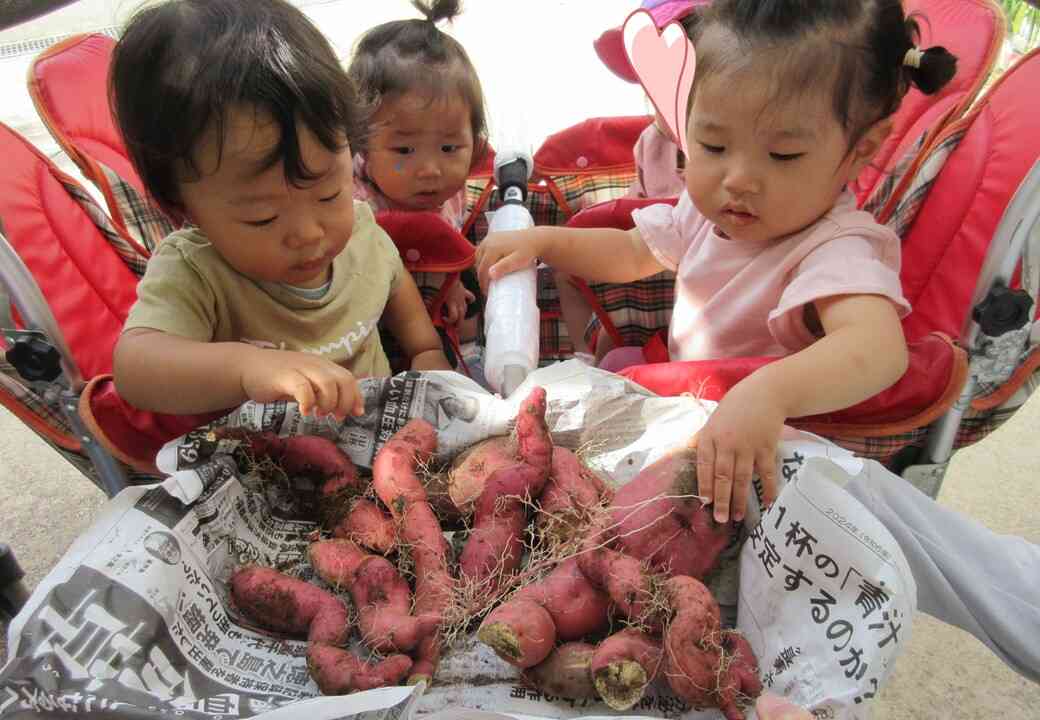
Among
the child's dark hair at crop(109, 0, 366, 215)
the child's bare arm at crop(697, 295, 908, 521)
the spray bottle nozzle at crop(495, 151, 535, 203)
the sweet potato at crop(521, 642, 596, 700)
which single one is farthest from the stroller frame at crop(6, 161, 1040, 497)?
the spray bottle nozzle at crop(495, 151, 535, 203)

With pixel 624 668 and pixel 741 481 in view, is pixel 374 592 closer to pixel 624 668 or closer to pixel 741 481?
pixel 624 668

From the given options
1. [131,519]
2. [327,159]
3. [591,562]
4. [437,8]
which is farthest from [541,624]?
[437,8]

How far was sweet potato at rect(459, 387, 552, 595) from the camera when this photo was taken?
84cm

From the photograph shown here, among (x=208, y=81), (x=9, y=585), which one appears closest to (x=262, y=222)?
(x=208, y=81)

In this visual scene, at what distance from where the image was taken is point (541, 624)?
745 mm

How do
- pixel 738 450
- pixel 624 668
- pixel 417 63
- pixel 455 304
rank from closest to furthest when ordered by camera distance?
1. pixel 624 668
2. pixel 738 450
3. pixel 417 63
4. pixel 455 304

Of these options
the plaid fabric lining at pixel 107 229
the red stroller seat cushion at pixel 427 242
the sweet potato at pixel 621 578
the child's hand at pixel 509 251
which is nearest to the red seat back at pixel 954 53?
the child's hand at pixel 509 251

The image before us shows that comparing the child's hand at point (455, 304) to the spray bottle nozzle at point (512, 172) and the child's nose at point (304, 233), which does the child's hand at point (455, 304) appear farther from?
the child's nose at point (304, 233)

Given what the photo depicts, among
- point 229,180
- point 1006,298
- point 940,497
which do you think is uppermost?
point 229,180

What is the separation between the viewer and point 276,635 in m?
0.83

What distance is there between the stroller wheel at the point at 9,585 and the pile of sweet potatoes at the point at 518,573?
1.64 ft

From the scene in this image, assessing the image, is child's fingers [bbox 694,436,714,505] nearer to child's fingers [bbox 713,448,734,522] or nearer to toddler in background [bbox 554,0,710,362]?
child's fingers [bbox 713,448,734,522]

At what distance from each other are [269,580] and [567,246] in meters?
0.67

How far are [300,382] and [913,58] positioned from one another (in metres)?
0.78
